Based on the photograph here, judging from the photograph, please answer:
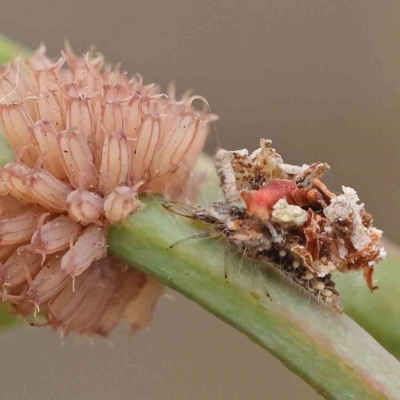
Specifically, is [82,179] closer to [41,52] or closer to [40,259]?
[40,259]

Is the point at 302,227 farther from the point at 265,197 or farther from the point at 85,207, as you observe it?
the point at 85,207

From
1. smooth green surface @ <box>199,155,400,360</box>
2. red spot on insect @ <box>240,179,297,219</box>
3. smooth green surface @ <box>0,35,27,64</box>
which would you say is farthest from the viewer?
smooth green surface @ <box>0,35,27,64</box>

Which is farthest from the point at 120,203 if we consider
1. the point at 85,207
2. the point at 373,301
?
the point at 373,301

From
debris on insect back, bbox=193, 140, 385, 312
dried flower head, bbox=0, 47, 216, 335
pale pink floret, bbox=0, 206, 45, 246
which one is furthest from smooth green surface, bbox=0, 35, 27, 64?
debris on insect back, bbox=193, 140, 385, 312

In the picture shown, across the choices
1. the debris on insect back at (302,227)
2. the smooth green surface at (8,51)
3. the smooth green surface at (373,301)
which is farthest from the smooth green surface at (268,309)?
the smooth green surface at (8,51)

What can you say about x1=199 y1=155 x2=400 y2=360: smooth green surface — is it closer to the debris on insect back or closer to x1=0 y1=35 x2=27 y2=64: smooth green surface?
the debris on insect back

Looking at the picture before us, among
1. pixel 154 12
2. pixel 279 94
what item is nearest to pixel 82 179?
pixel 279 94
